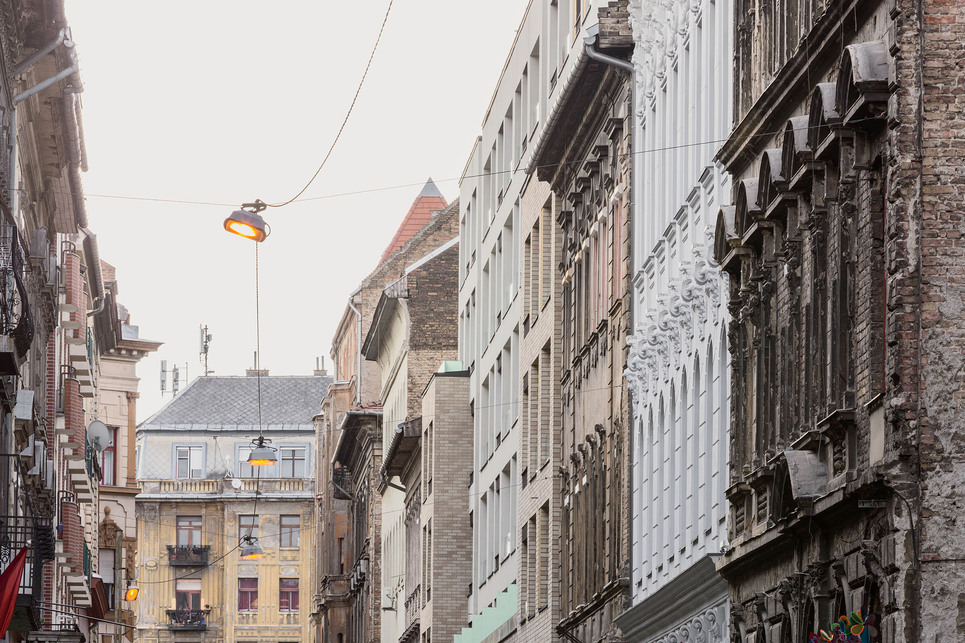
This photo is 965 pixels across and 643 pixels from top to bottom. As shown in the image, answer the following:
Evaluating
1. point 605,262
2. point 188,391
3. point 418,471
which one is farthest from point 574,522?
point 188,391

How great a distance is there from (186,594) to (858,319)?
91.1 m

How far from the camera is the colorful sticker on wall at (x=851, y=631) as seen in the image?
16.5 m

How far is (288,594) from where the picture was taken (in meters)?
106

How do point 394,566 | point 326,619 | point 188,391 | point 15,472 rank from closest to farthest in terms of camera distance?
point 15,472
point 394,566
point 326,619
point 188,391

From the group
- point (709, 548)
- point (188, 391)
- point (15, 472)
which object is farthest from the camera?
point (188, 391)

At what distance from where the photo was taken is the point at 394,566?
6831 centimetres

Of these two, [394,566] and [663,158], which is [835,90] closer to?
[663,158]

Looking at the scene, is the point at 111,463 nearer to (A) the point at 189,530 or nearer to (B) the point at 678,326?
(A) the point at 189,530

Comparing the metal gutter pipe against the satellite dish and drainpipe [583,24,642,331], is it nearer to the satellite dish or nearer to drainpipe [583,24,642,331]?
drainpipe [583,24,642,331]

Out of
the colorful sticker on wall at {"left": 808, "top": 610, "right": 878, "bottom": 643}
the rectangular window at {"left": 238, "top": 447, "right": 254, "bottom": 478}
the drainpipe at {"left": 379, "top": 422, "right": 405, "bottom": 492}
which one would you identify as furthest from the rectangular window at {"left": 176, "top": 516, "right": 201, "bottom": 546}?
the colorful sticker on wall at {"left": 808, "top": 610, "right": 878, "bottom": 643}

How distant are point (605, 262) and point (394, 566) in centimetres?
3541

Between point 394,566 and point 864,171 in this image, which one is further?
point 394,566

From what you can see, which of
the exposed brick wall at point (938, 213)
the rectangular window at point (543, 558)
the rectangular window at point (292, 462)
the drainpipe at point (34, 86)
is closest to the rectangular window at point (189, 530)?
the rectangular window at point (292, 462)

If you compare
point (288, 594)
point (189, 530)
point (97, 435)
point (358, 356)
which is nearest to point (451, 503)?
point (97, 435)
